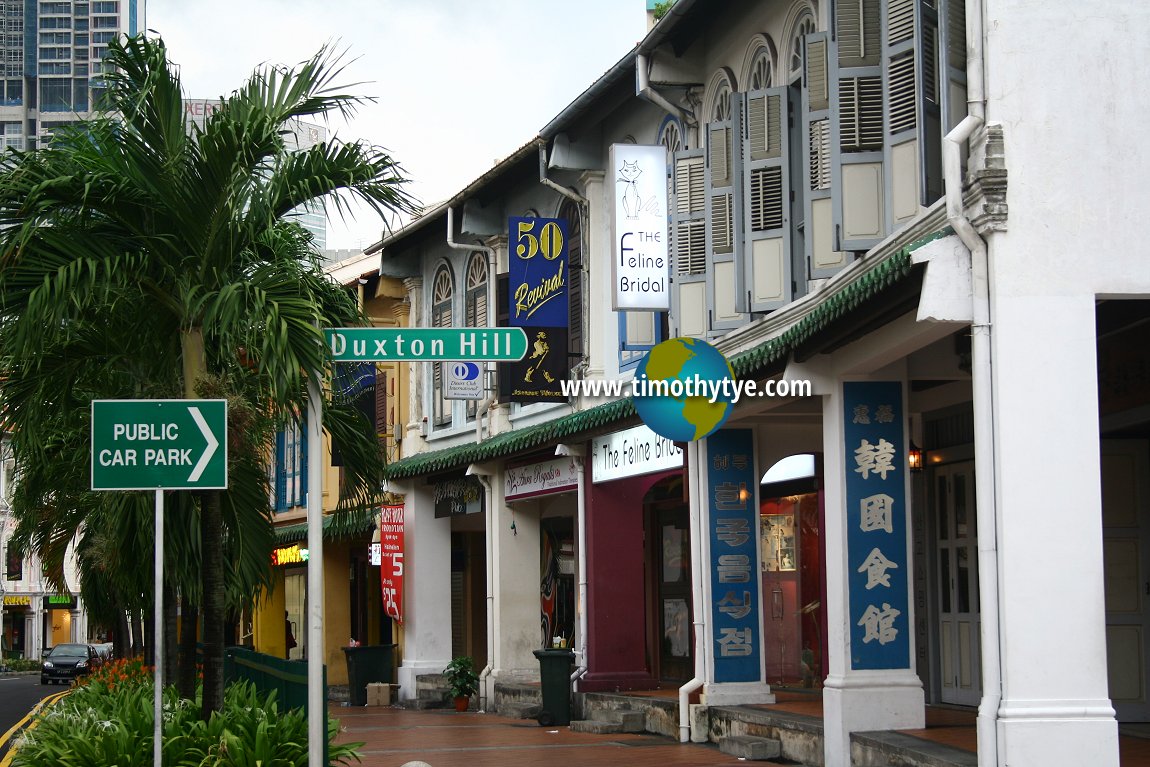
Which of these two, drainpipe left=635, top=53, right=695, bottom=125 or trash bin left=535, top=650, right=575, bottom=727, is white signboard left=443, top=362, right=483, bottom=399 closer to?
trash bin left=535, top=650, right=575, bottom=727

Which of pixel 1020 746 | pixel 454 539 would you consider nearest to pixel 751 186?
pixel 1020 746

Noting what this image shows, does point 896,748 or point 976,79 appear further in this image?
point 896,748

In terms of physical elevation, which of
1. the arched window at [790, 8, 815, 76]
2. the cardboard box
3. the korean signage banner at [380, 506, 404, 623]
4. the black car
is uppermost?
the arched window at [790, 8, 815, 76]

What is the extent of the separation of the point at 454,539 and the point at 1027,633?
20350 millimetres

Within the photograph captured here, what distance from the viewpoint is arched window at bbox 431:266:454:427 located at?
89.5 feet

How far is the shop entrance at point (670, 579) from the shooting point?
21953 mm

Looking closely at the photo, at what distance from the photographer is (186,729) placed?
37.1 feet

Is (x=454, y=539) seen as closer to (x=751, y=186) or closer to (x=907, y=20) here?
(x=751, y=186)

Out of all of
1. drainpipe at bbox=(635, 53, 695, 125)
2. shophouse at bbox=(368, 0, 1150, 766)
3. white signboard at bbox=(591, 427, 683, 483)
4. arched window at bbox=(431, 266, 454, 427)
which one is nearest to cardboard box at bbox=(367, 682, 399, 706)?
shophouse at bbox=(368, 0, 1150, 766)

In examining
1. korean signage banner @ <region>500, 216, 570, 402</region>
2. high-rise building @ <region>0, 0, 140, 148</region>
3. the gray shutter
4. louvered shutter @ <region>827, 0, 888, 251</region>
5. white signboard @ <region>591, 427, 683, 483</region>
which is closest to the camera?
louvered shutter @ <region>827, 0, 888, 251</region>

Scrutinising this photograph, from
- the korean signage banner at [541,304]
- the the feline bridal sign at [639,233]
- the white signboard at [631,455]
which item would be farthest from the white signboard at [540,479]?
the the feline bridal sign at [639,233]

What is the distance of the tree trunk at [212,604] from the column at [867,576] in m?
5.12

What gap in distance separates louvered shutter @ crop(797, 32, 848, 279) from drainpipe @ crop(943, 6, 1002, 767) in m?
2.60

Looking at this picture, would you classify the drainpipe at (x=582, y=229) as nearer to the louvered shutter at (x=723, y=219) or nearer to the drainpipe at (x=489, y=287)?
the drainpipe at (x=489, y=287)
